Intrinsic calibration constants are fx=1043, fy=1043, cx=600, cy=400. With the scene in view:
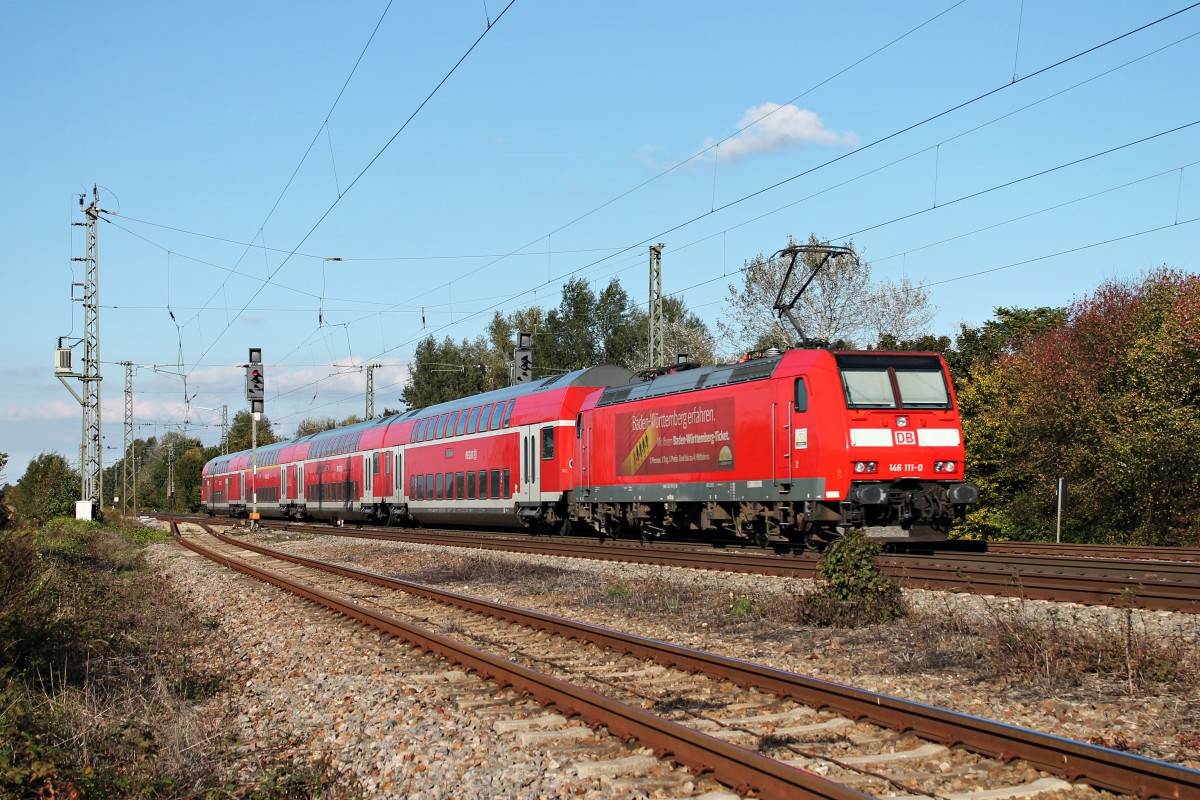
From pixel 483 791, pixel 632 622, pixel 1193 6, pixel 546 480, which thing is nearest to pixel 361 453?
pixel 546 480

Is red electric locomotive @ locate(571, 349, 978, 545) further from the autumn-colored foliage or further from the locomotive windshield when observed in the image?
the autumn-colored foliage

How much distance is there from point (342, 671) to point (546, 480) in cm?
1749

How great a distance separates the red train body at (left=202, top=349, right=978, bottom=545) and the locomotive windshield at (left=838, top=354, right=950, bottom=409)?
0.08 ft

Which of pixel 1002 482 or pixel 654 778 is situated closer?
pixel 654 778

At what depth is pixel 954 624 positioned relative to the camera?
10.4m

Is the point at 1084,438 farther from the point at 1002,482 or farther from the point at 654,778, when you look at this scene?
the point at 654,778

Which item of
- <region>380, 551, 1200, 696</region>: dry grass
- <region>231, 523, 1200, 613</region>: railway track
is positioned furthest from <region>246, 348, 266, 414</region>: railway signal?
<region>380, 551, 1200, 696</region>: dry grass

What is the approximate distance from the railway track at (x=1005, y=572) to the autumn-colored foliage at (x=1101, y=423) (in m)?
11.6

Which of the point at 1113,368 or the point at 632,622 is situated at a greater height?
the point at 1113,368

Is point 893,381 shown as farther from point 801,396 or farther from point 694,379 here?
point 694,379

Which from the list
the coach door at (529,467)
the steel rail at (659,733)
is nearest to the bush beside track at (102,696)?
the steel rail at (659,733)

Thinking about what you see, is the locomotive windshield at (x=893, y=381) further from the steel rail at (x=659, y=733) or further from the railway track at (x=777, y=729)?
the steel rail at (x=659, y=733)

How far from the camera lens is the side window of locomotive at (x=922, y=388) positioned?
17703 mm

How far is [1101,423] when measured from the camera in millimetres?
30375
